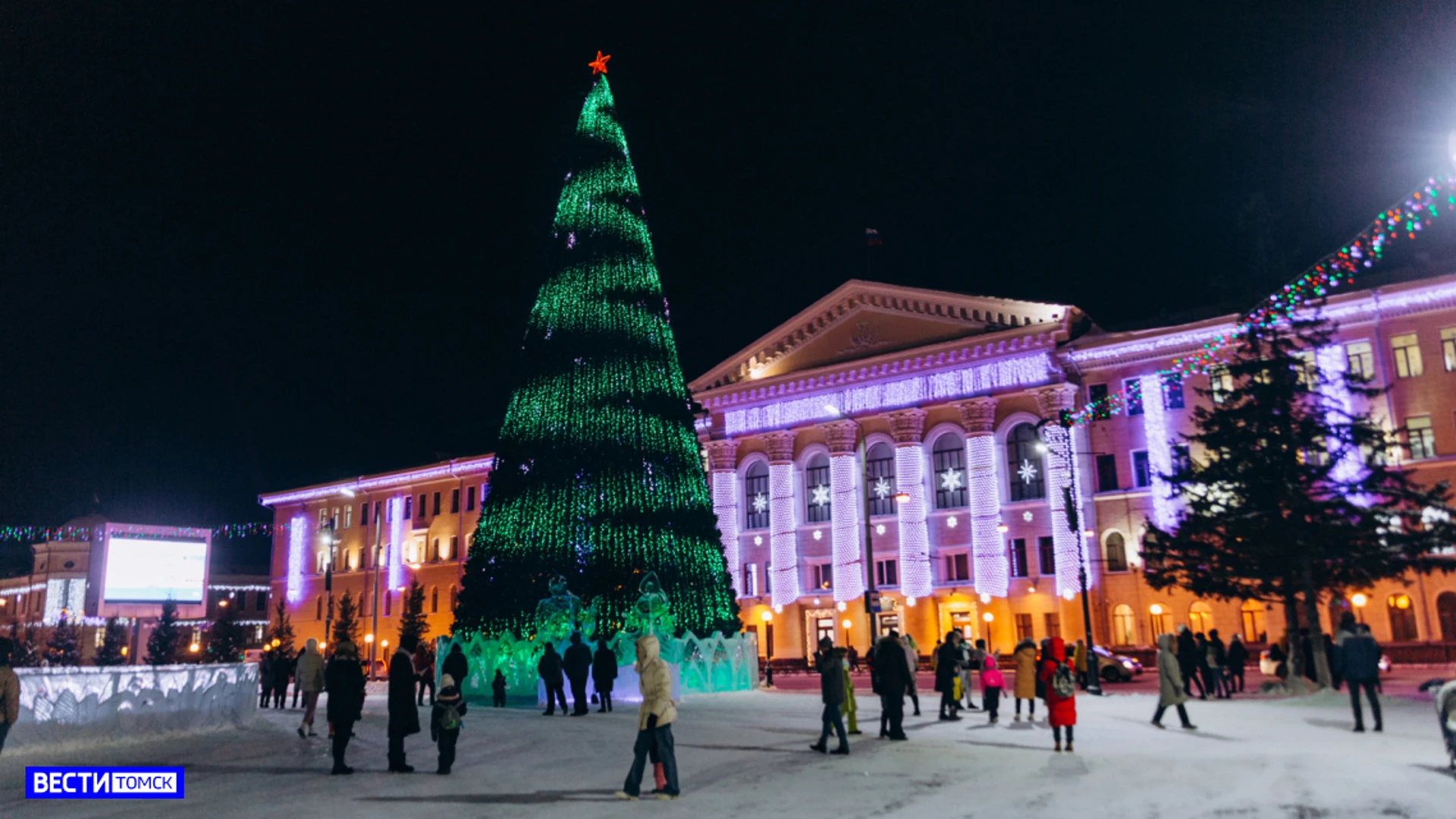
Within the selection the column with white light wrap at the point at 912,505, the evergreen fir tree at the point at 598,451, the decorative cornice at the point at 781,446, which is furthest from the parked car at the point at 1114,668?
the decorative cornice at the point at 781,446

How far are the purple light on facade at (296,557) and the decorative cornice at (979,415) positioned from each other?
51.6 metres

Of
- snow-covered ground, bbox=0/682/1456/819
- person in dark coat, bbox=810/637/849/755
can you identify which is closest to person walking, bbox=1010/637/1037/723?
snow-covered ground, bbox=0/682/1456/819

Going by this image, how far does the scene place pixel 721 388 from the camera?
5650 centimetres

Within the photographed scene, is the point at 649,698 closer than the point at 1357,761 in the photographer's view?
Yes

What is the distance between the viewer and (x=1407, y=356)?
39.7 m

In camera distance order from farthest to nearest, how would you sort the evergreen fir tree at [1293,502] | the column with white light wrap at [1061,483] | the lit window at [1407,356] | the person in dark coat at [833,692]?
the column with white light wrap at [1061,483] → the lit window at [1407,356] → the evergreen fir tree at [1293,502] → the person in dark coat at [833,692]

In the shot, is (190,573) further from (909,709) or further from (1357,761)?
(1357,761)

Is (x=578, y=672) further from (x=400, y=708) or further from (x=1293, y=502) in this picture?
(x=1293, y=502)

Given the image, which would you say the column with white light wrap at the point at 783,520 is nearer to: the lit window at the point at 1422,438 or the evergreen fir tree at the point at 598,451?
the evergreen fir tree at the point at 598,451

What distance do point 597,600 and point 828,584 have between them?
94.8 feet

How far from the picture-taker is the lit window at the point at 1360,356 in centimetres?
4019

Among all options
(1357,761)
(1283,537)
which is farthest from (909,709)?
(1283,537)

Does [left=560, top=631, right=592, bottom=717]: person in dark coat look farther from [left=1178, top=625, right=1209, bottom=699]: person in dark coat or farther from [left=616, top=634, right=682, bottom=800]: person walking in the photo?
[left=1178, top=625, right=1209, bottom=699]: person in dark coat

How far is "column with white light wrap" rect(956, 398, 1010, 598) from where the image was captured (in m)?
46.2
